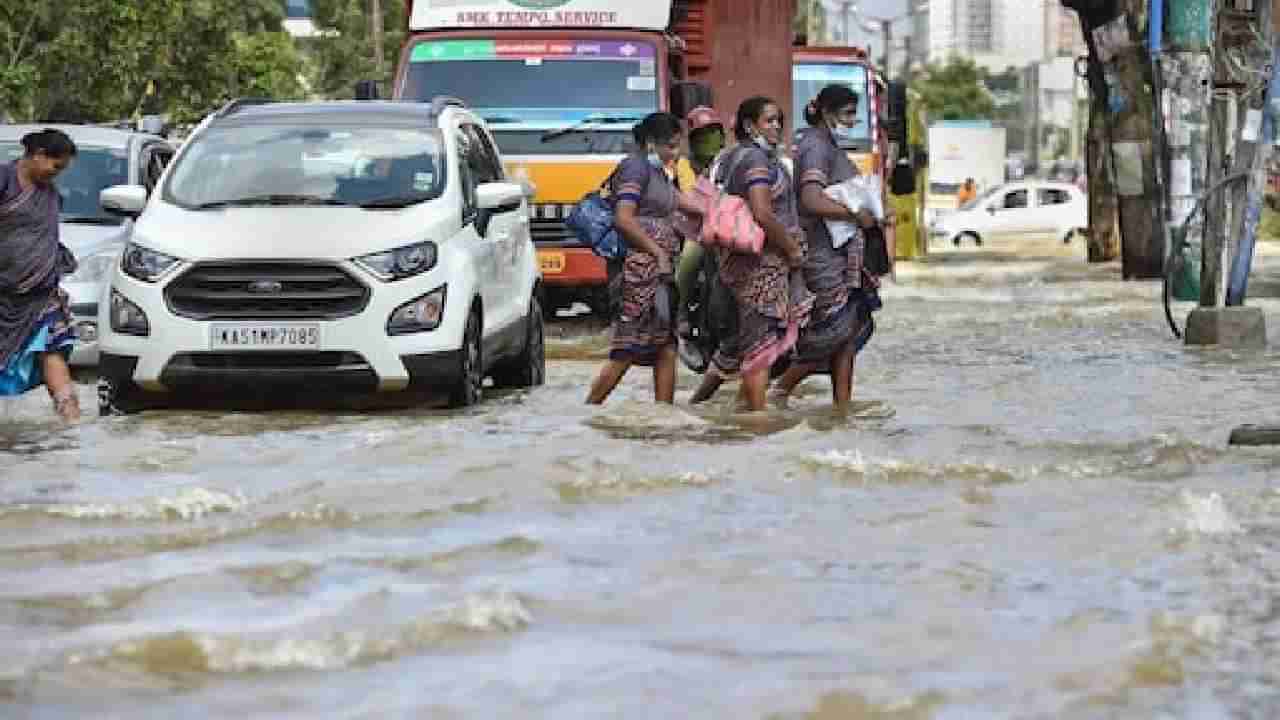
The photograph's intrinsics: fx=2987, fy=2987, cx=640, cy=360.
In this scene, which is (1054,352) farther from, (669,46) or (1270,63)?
(669,46)

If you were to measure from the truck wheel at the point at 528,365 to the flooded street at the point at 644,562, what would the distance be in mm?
1312

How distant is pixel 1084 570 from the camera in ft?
27.5

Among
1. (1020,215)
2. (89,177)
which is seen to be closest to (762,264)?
(89,177)

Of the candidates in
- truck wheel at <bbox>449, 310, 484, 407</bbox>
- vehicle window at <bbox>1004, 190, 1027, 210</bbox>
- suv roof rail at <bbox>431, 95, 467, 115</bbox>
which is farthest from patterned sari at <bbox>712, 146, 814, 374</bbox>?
vehicle window at <bbox>1004, 190, 1027, 210</bbox>

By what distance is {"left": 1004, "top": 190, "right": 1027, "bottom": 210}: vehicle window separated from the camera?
5850 cm

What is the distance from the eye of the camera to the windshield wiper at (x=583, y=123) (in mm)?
21625

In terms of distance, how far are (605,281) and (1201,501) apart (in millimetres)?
11941

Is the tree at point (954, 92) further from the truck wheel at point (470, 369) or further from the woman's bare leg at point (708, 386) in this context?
the truck wheel at point (470, 369)

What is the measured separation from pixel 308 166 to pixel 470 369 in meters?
1.32

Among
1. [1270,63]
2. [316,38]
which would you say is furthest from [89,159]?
[316,38]

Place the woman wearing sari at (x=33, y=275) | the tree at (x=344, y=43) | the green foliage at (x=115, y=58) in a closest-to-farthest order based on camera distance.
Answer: the woman wearing sari at (x=33, y=275) < the green foliage at (x=115, y=58) < the tree at (x=344, y=43)

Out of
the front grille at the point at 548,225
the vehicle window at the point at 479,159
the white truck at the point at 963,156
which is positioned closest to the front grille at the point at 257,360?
the vehicle window at the point at 479,159

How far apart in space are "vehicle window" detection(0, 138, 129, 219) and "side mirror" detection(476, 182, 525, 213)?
3.74 m

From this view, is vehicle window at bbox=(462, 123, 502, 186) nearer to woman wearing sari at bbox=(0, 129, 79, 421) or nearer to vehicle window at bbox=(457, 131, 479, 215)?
vehicle window at bbox=(457, 131, 479, 215)
